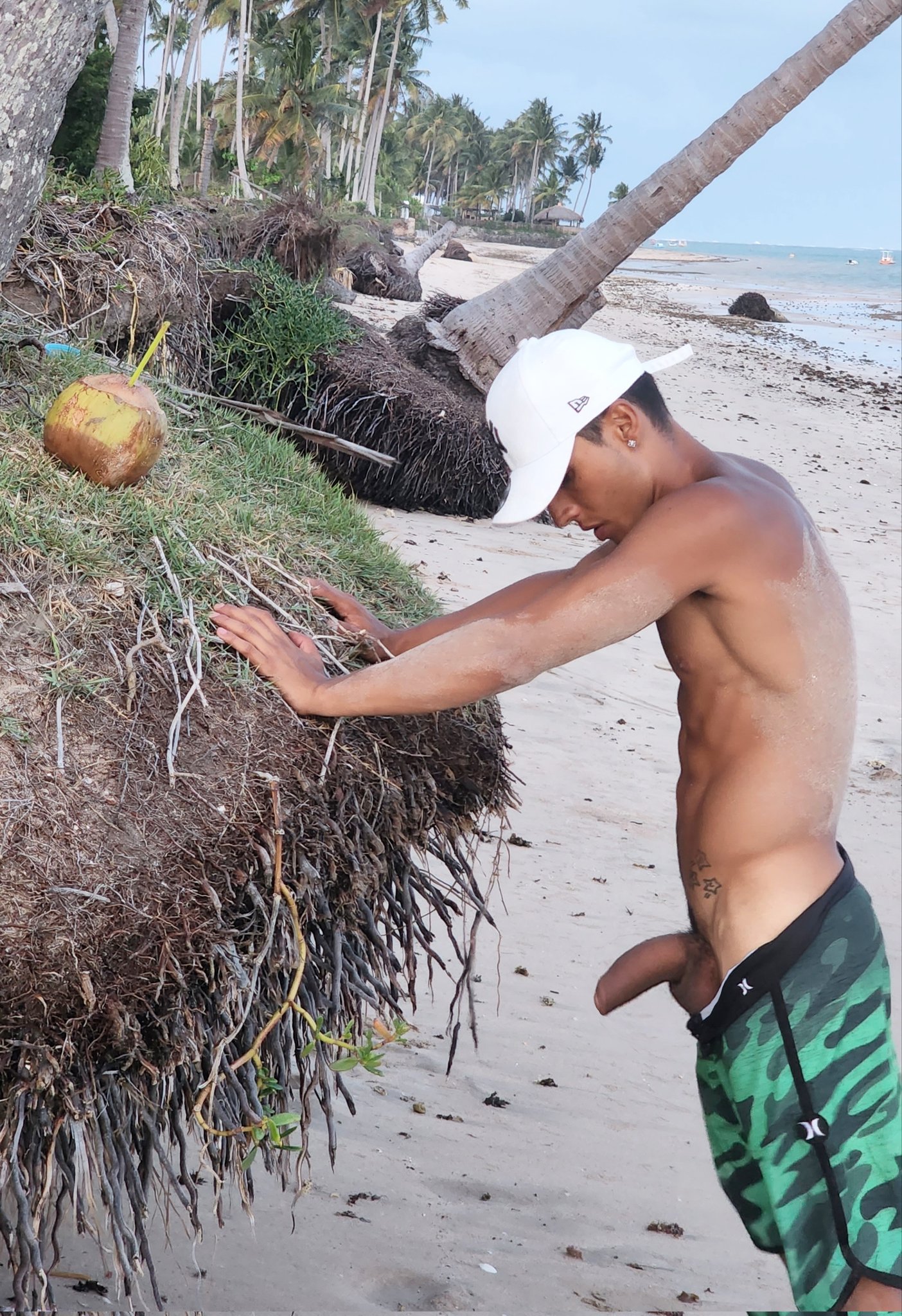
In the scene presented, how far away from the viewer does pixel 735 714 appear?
2.11 meters

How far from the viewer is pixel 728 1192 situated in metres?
2.08

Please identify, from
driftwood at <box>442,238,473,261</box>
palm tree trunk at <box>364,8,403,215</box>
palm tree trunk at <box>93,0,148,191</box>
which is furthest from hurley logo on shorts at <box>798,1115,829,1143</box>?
palm tree trunk at <box>364,8,403,215</box>

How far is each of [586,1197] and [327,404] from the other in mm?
5612

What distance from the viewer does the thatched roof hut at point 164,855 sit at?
5.46 ft

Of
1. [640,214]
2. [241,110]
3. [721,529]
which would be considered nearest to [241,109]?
[241,110]

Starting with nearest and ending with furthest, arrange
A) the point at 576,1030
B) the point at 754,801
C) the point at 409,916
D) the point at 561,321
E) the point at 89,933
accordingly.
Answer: the point at 89,933, the point at 754,801, the point at 409,916, the point at 576,1030, the point at 561,321

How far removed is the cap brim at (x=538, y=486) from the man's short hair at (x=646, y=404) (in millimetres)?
48

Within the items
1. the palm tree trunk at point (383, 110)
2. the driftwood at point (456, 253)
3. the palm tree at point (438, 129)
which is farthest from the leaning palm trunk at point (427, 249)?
the palm tree at point (438, 129)

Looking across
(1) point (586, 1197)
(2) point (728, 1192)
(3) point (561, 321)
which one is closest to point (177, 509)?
(2) point (728, 1192)

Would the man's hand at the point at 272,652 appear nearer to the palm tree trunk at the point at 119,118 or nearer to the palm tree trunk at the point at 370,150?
the palm tree trunk at the point at 119,118

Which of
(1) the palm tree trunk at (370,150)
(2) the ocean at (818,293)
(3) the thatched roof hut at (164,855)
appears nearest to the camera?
(3) the thatched roof hut at (164,855)

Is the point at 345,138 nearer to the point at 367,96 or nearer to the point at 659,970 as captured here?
the point at 367,96

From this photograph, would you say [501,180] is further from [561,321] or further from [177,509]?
[177,509]

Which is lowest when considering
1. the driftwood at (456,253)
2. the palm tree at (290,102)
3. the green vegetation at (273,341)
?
the green vegetation at (273,341)
